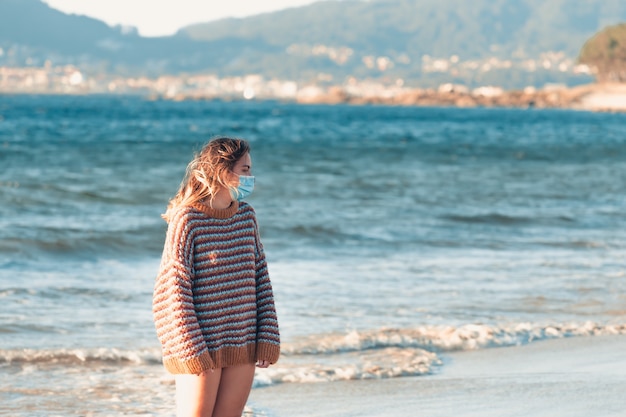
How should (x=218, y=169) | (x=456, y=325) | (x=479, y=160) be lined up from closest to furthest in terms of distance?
1. (x=218, y=169)
2. (x=456, y=325)
3. (x=479, y=160)

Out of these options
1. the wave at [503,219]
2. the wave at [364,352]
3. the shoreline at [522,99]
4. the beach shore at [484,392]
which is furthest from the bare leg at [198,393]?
the shoreline at [522,99]

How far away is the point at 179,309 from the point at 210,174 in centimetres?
53

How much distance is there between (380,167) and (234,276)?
86.7ft

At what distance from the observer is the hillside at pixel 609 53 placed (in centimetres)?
13900

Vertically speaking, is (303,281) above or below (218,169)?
below

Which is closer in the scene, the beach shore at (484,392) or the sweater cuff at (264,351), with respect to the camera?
the sweater cuff at (264,351)

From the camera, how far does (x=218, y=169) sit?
3.81 metres

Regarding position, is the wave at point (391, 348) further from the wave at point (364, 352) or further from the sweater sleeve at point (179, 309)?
A: the sweater sleeve at point (179, 309)

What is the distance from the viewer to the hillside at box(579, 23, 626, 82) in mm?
139000

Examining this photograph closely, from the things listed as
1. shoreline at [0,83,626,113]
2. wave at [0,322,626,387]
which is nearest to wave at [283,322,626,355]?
wave at [0,322,626,387]

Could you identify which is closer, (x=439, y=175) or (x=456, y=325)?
(x=456, y=325)

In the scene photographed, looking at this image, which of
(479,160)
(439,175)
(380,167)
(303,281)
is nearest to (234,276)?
(303,281)

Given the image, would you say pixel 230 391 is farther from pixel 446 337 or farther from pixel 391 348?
pixel 446 337

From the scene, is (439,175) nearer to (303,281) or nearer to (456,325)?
(303,281)
